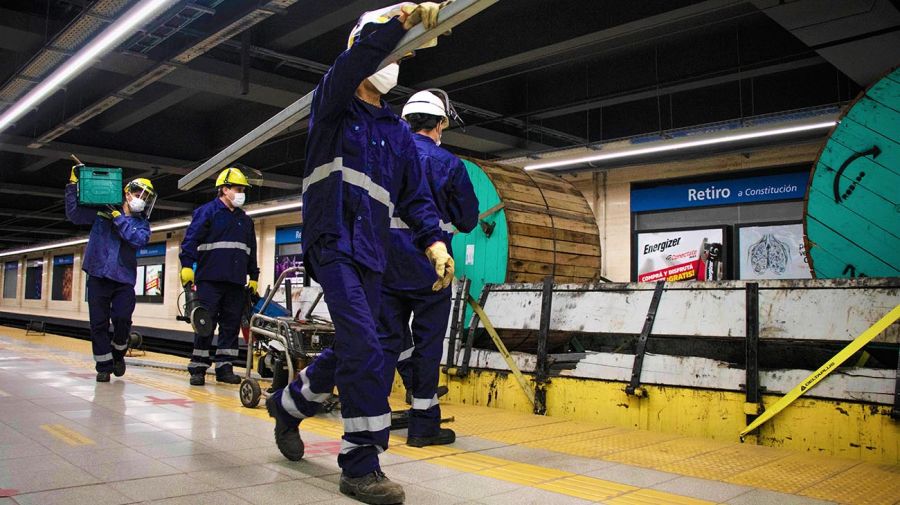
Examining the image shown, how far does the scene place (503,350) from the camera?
4594mm

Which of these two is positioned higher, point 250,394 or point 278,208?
point 278,208

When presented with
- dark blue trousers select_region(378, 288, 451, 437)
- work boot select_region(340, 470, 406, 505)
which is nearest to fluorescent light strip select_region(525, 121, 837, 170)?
dark blue trousers select_region(378, 288, 451, 437)

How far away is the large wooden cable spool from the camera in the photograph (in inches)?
202

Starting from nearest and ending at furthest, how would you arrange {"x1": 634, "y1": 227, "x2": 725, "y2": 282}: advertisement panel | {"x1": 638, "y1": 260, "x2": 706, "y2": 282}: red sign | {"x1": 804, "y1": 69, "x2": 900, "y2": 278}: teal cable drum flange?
1. {"x1": 804, "y1": 69, "x2": 900, "y2": 278}: teal cable drum flange
2. {"x1": 638, "y1": 260, "x2": 706, "y2": 282}: red sign
3. {"x1": 634, "y1": 227, "x2": 725, "y2": 282}: advertisement panel

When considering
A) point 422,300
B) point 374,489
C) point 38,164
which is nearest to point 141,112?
point 38,164

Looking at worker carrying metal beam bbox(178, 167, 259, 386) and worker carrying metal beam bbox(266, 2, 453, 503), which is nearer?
worker carrying metal beam bbox(266, 2, 453, 503)

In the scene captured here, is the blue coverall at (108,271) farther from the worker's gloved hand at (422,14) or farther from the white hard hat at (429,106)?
the worker's gloved hand at (422,14)

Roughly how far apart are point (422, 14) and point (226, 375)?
444 cm

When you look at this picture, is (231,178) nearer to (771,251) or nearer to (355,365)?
(355,365)

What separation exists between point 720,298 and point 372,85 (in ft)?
7.80

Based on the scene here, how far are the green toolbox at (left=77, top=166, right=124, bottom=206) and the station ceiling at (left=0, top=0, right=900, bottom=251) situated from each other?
1778 mm

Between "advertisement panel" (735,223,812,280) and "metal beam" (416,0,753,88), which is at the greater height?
"metal beam" (416,0,753,88)

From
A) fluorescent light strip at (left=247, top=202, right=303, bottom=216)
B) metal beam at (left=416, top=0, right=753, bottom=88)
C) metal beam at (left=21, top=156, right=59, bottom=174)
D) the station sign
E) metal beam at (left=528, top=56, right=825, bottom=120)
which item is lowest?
the station sign

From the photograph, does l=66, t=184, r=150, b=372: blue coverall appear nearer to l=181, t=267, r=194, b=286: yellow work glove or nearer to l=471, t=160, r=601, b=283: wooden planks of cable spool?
l=181, t=267, r=194, b=286: yellow work glove
